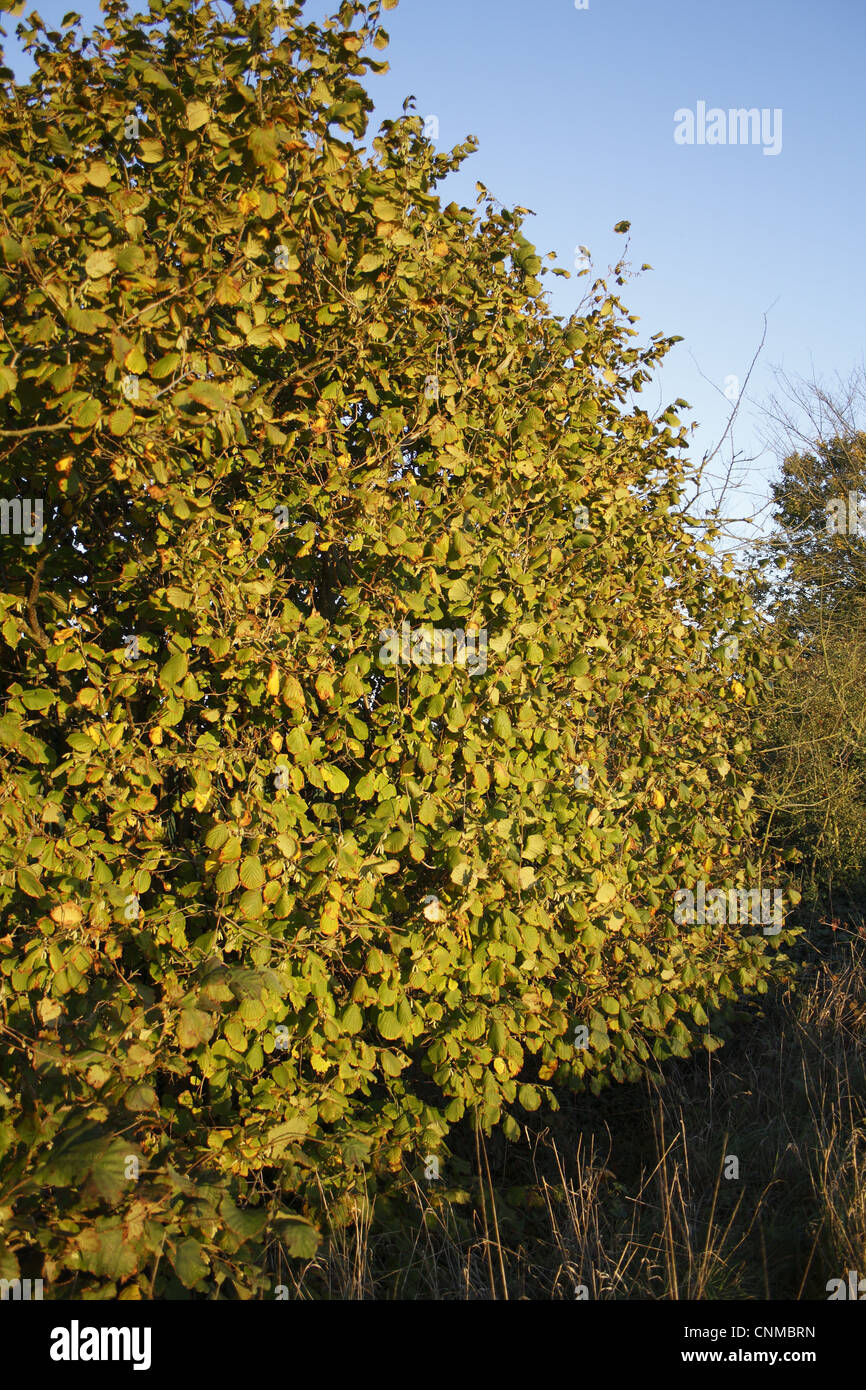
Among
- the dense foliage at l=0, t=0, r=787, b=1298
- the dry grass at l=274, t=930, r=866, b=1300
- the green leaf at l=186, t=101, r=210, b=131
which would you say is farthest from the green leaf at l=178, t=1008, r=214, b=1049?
the green leaf at l=186, t=101, r=210, b=131

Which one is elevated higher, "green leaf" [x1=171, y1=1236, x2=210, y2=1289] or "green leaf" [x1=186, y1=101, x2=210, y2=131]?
"green leaf" [x1=186, y1=101, x2=210, y2=131]

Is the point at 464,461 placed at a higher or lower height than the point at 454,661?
higher

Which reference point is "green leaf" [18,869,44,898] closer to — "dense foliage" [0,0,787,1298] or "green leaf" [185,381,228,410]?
"dense foliage" [0,0,787,1298]

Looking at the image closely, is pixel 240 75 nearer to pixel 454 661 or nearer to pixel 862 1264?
pixel 454 661

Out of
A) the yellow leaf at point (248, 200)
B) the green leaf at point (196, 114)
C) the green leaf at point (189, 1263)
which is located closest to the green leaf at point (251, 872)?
the green leaf at point (189, 1263)

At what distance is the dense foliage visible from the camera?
2277mm

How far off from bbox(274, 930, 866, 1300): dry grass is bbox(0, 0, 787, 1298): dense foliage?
23 centimetres

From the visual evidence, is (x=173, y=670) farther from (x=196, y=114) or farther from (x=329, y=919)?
(x=196, y=114)

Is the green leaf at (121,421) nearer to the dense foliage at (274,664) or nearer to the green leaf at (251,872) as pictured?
the dense foliage at (274,664)

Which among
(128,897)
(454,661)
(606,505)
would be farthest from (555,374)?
(128,897)

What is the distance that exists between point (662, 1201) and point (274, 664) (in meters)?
2.18

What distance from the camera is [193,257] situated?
8.23 ft
